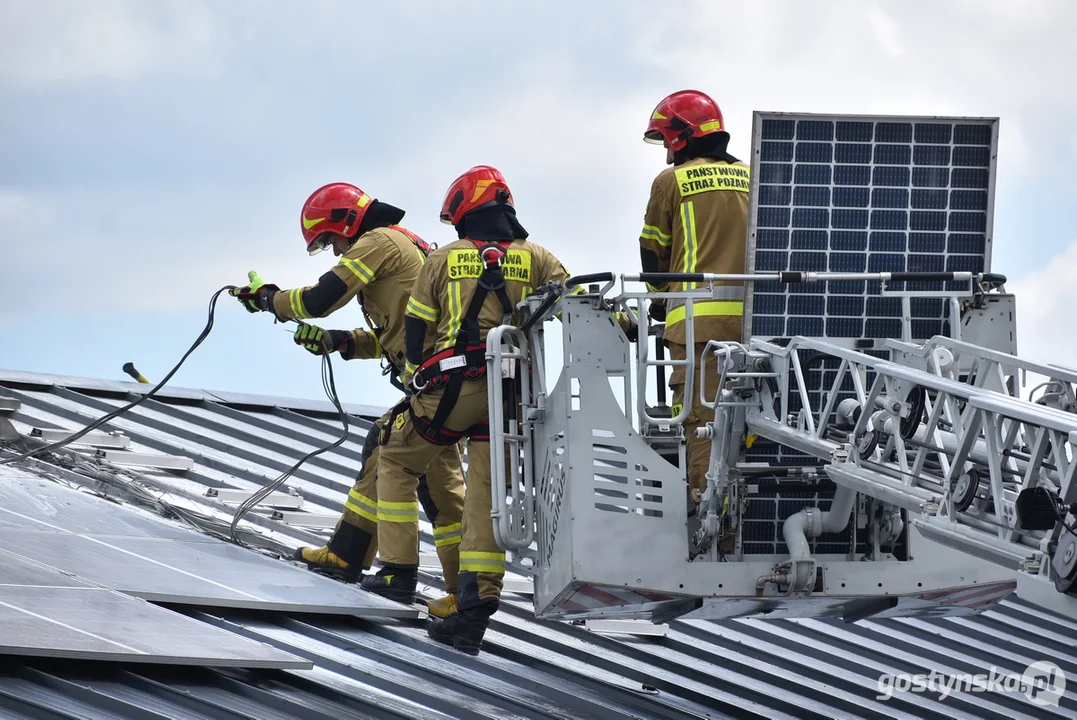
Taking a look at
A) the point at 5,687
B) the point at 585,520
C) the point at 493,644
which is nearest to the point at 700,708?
the point at 493,644

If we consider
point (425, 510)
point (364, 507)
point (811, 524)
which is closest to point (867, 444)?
point (811, 524)

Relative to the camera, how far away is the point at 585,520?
22.4ft

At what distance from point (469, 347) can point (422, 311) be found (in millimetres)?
375

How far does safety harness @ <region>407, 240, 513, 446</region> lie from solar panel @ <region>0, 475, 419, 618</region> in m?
1.14

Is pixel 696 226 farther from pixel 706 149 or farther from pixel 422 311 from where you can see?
pixel 422 311


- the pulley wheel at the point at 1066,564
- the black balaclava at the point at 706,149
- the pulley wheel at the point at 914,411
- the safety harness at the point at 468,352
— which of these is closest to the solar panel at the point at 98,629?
the safety harness at the point at 468,352

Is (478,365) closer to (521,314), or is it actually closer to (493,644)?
(521,314)

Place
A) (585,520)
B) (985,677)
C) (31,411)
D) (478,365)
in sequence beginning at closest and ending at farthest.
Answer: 1. (585,520)
2. (478,365)
3. (985,677)
4. (31,411)

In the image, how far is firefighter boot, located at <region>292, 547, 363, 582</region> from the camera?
898 centimetres

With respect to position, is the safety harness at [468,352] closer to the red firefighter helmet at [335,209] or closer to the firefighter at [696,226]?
the firefighter at [696,226]

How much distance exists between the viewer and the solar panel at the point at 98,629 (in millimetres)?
5910

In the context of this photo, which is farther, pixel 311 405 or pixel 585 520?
pixel 311 405

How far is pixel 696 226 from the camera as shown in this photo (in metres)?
8.13

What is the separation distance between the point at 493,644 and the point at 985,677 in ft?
12.1
